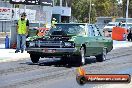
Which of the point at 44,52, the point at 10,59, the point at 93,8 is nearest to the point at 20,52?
the point at 10,59

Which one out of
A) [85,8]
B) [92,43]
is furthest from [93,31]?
[85,8]

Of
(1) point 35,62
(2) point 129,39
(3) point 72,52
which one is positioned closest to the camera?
(3) point 72,52

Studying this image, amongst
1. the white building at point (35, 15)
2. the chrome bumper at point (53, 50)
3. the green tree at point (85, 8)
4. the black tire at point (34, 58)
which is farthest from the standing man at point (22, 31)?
the green tree at point (85, 8)

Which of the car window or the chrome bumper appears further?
the car window

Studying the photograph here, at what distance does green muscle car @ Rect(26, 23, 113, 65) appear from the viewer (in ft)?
48.5

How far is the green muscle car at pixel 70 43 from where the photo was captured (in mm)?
14781

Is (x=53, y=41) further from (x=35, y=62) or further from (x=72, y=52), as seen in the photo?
(x=35, y=62)

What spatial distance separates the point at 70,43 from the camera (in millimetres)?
14656

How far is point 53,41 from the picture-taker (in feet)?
49.1

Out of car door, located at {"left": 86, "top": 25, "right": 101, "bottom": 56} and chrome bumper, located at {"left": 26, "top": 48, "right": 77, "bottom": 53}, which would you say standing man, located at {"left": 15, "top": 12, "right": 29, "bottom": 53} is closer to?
car door, located at {"left": 86, "top": 25, "right": 101, "bottom": 56}

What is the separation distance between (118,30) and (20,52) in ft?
68.8

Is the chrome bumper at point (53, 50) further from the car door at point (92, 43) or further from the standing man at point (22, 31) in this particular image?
the standing man at point (22, 31)

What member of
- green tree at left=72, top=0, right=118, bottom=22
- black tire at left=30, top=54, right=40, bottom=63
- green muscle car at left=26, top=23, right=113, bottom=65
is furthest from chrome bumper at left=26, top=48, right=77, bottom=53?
green tree at left=72, top=0, right=118, bottom=22

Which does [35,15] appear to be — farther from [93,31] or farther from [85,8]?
[85,8]
